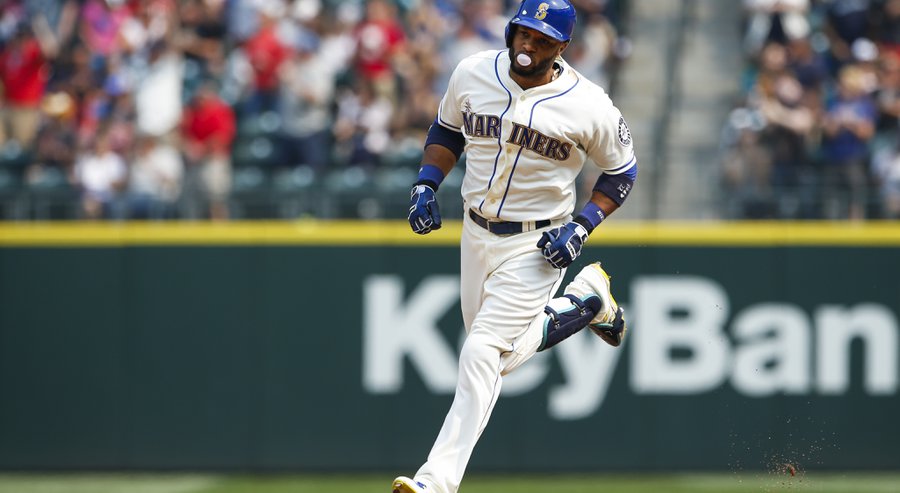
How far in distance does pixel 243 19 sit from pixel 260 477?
16.4 ft

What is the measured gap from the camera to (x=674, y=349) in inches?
429

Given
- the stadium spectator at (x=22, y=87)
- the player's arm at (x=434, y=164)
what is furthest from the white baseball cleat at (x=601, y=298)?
the stadium spectator at (x=22, y=87)

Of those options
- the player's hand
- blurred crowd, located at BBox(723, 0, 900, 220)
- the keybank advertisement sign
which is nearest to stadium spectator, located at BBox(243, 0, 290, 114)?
the keybank advertisement sign

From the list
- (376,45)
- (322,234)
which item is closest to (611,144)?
(322,234)

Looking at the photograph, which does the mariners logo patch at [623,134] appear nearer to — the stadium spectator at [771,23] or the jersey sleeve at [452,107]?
the jersey sleeve at [452,107]

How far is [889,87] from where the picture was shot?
39.9 ft

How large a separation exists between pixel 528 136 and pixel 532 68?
337 millimetres

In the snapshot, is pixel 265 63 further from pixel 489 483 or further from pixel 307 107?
pixel 489 483

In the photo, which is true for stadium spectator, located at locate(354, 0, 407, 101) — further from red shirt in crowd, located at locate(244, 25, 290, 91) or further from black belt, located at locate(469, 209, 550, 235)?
black belt, located at locate(469, 209, 550, 235)

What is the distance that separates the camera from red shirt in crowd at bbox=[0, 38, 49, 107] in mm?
13461

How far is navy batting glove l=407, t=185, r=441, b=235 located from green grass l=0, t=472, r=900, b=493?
11.8ft

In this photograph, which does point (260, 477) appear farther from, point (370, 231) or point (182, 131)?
point (182, 131)

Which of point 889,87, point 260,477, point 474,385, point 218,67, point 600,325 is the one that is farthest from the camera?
point 218,67

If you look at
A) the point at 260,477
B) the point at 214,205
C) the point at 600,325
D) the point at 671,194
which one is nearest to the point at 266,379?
the point at 260,477
